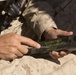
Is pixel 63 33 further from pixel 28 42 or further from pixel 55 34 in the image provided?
pixel 28 42

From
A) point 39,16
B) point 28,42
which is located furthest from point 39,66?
point 39,16

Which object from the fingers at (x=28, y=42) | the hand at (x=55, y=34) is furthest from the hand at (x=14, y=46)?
the hand at (x=55, y=34)

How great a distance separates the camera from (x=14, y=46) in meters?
1.84

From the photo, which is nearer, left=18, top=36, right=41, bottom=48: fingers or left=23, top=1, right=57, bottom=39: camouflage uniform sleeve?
left=18, top=36, right=41, bottom=48: fingers

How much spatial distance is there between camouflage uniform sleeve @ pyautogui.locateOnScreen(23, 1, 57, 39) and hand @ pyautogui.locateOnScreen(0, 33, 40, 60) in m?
0.14

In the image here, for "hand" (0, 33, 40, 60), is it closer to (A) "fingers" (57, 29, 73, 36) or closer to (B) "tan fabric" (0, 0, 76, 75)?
(B) "tan fabric" (0, 0, 76, 75)

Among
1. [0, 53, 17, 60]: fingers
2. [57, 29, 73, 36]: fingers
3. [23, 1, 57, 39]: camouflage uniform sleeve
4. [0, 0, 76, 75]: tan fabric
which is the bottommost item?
[0, 0, 76, 75]: tan fabric

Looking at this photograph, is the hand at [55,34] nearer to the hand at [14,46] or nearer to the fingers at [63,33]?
the fingers at [63,33]

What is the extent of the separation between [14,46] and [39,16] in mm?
292

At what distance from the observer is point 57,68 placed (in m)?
1.80

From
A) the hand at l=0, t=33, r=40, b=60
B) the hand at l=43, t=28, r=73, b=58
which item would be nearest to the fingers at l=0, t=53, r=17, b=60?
the hand at l=0, t=33, r=40, b=60

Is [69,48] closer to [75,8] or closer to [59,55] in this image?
[59,55]

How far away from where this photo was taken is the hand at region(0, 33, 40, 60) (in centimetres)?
183

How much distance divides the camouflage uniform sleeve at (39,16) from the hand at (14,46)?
144 millimetres
